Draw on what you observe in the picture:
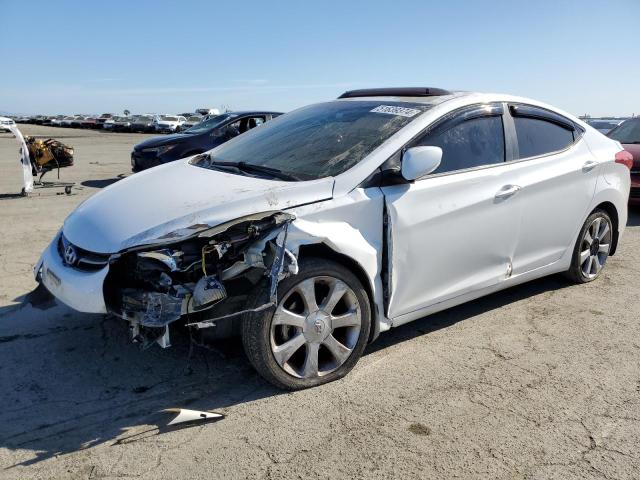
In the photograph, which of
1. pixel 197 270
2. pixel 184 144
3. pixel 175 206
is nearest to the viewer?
pixel 197 270

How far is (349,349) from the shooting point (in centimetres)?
331

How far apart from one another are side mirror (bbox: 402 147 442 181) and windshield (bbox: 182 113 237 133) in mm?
8382

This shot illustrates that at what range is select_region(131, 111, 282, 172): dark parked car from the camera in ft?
35.3

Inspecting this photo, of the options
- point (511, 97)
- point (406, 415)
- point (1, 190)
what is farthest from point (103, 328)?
point (1, 190)

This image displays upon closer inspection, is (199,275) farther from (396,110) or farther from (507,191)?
(507,191)

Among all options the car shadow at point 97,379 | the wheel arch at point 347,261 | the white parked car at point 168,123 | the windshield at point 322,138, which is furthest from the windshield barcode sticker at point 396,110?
the white parked car at point 168,123

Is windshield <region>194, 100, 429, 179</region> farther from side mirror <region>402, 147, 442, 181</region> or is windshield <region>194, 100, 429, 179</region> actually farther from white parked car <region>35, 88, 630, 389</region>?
side mirror <region>402, 147, 442, 181</region>

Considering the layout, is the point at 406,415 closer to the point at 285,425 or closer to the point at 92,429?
the point at 285,425

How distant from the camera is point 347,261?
3229 millimetres

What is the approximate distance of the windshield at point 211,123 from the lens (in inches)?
444

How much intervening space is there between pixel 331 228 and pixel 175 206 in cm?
88

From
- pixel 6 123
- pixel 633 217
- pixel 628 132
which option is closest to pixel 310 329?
pixel 633 217

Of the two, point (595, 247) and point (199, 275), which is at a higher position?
point (199, 275)

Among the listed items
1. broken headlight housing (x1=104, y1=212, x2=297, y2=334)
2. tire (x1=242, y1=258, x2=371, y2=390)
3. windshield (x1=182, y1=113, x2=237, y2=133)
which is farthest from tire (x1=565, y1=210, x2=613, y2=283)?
windshield (x1=182, y1=113, x2=237, y2=133)
